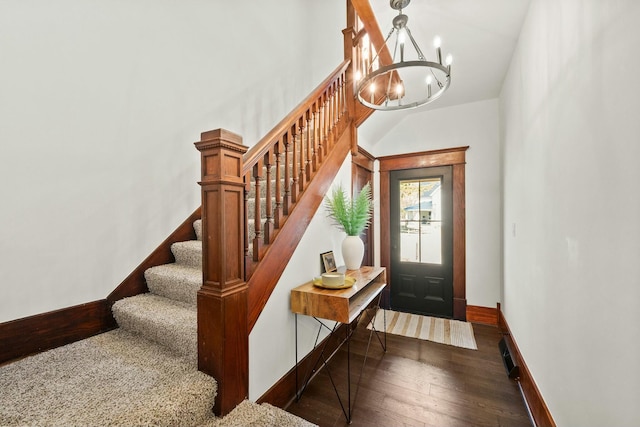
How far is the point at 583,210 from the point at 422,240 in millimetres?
2821

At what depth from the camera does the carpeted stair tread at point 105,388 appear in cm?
99

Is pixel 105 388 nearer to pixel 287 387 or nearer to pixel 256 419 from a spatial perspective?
pixel 256 419

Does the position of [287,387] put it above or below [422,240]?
below

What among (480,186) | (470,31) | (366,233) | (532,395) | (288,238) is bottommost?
(532,395)

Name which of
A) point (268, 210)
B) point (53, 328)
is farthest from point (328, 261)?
point (53, 328)

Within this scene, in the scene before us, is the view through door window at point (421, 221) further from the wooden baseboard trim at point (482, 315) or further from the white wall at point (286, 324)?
the white wall at point (286, 324)

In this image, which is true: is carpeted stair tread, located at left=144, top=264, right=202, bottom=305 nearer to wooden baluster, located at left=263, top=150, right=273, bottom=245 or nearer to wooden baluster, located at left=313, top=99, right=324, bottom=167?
wooden baluster, located at left=263, top=150, right=273, bottom=245

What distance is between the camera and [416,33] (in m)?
2.52

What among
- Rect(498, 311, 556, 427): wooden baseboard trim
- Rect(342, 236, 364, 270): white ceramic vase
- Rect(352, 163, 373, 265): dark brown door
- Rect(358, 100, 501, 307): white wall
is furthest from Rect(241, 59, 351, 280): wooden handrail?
Rect(498, 311, 556, 427): wooden baseboard trim

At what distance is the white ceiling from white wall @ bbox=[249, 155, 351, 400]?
1.91 meters

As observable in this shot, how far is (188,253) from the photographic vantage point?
203 cm

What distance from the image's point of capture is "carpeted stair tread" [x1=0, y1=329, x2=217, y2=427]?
99 centimetres

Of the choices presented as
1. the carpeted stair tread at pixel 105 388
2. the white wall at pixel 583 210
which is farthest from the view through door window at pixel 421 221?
the carpeted stair tread at pixel 105 388

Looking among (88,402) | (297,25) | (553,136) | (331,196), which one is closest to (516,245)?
(553,136)
